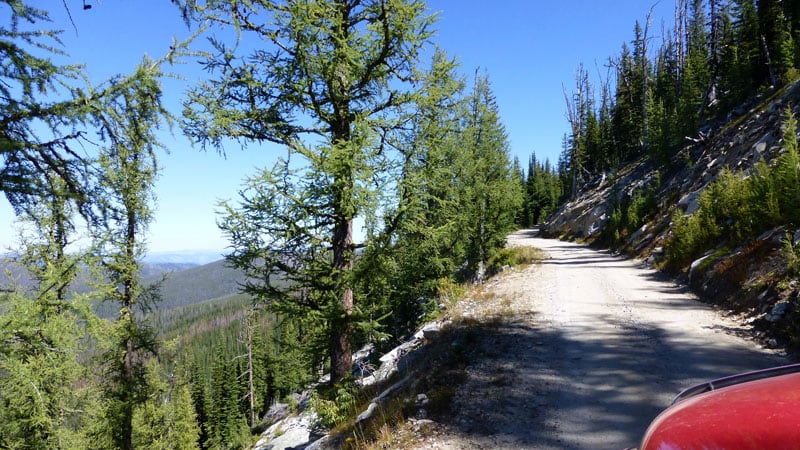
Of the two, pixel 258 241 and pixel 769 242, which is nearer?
pixel 258 241

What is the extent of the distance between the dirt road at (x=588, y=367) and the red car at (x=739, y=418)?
2442 mm

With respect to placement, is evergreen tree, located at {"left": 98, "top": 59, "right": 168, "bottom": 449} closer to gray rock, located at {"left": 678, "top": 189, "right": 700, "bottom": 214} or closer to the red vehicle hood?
the red vehicle hood

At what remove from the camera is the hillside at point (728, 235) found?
677cm

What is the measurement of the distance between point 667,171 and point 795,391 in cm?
2990

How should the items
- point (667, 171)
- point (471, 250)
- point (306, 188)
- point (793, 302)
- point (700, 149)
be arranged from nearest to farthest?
point (793, 302) → point (306, 188) → point (471, 250) → point (700, 149) → point (667, 171)

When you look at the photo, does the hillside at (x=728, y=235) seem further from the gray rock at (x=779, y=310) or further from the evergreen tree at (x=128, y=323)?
the evergreen tree at (x=128, y=323)

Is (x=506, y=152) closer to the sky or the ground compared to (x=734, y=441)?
closer to the sky

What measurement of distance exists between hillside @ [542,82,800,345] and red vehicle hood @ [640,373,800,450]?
543 cm

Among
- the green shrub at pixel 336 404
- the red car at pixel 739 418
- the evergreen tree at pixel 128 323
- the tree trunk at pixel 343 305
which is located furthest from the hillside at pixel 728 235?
the evergreen tree at pixel 128 323

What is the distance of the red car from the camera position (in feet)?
4.90

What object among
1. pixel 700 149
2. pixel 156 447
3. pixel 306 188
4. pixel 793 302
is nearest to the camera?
pixel 793 302

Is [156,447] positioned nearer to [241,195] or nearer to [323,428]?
[323,428]

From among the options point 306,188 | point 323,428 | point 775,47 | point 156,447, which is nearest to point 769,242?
point 306,188

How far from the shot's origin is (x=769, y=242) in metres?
8.10
